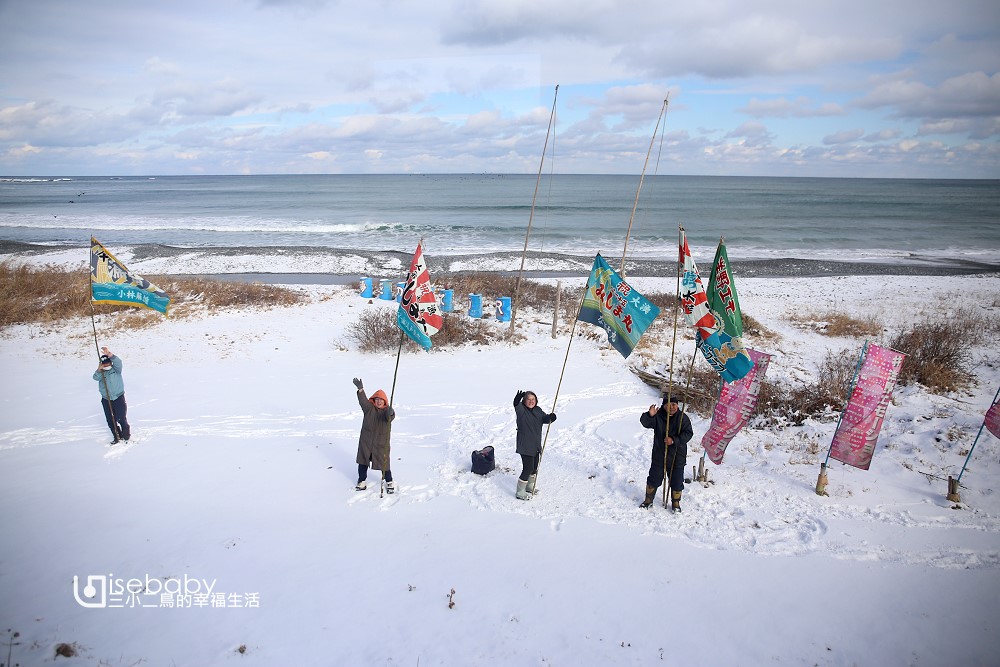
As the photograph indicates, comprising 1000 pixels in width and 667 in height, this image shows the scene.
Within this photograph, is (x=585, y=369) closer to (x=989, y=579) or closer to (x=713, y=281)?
(x=713, y=281)

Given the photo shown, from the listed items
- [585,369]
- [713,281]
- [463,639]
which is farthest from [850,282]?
[463,639]

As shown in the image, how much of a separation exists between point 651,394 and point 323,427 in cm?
676

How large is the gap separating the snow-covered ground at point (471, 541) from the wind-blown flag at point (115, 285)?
7.47ft

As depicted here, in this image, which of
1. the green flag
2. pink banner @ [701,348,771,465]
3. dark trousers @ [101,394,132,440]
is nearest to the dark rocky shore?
dark trousers @ [101,394,132,440]

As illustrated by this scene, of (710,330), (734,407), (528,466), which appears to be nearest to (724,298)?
(710,330)

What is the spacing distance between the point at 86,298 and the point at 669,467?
19.0 m

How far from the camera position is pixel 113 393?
840cm

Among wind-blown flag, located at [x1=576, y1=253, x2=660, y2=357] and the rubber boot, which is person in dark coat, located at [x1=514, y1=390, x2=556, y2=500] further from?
→ wind-blown flag, located at [x1=576, y1=253, x2=660, y2=357]

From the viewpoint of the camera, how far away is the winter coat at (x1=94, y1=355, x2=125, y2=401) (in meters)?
8.25

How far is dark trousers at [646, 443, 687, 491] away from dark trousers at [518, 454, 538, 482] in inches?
60.0

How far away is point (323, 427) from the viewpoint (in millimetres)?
9531

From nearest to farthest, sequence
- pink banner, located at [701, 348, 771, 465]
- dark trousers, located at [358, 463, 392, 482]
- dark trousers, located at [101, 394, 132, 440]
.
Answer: dark trousers, located at [358, 463, 392, 482] < pink banner, located at [701, 348, 771, 465] < dark trousers, located at [101, 394, 132, 440]

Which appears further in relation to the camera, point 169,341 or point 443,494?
point 169,341

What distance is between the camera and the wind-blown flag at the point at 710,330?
652 centimetres
